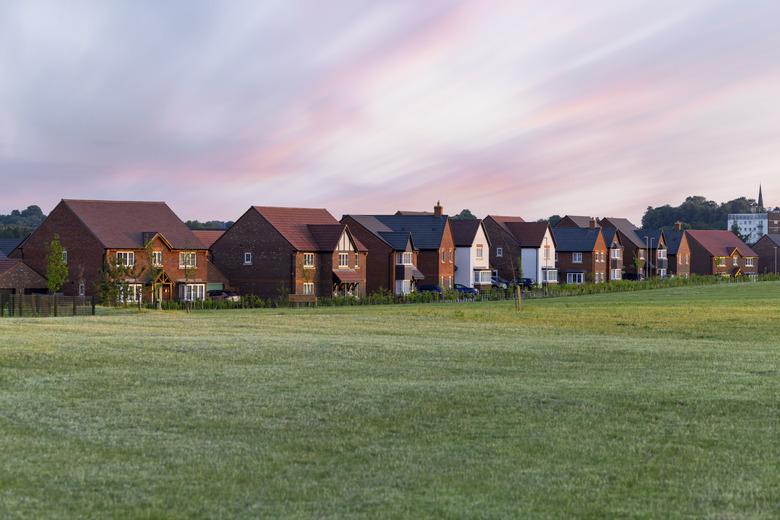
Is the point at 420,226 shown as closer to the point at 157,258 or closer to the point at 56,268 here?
the point at 157,258

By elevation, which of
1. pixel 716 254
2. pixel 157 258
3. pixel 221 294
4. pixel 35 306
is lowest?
pixel 35 306

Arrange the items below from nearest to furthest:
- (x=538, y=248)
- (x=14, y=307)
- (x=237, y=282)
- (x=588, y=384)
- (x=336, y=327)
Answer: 1. (x=588, y=384)
2. (x=336, y=327)
3. (x=14, y=307)
4. (x=237, y=282)
5. (x=538, y=248)

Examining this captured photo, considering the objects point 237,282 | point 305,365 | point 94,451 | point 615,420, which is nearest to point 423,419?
point 615,420

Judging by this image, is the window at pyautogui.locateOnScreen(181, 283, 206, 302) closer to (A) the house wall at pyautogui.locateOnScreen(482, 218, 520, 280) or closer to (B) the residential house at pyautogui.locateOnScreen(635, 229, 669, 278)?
(A) the house wall at pyautogui.locateOnScreen(482, 218, 520, 280)

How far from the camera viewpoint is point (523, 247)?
12550 cm

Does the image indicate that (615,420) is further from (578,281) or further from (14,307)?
(578,281)

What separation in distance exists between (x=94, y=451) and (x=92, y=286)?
71.0 metres

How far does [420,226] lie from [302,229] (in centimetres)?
1786

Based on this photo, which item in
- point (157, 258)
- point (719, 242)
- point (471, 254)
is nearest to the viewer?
point (157, 258)

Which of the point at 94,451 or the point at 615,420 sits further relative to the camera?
the point at 615,420

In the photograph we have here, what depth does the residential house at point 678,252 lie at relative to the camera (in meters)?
152

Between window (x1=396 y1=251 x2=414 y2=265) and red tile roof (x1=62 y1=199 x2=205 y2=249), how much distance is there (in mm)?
20909

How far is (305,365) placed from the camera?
25156 mm

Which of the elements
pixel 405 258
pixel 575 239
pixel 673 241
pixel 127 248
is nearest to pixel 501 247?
pixel 575 239
